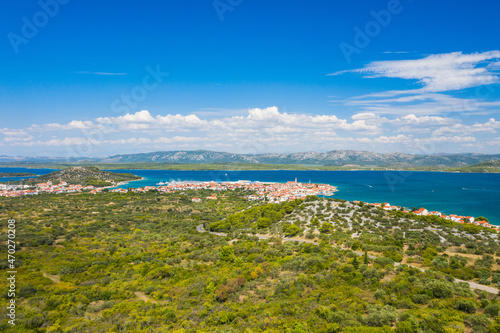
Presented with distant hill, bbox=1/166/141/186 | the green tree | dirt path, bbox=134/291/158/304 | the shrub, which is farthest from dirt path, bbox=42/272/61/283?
distant hill, bbox=1/166/141/186

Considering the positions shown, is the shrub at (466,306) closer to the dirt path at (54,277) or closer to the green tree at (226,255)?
the green tree at (226,255)

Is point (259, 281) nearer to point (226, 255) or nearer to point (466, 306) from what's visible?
point (226, 255)

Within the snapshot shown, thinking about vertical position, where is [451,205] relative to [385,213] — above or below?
below

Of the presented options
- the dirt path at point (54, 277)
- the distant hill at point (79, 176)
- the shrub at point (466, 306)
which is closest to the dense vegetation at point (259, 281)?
the shrub at point (466, 306)

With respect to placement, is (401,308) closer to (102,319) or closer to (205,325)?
(205,325)

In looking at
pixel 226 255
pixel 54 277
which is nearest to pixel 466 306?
pixel 226 255

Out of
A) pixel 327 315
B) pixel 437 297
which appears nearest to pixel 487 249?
Answer: pixel 437 297

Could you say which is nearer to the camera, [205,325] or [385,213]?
[205,325]

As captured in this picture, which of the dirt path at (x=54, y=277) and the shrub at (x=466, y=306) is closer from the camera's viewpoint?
the shrub at (x=466, y=306)

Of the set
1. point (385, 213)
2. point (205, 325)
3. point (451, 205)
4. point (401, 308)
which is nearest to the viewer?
point (205, 325)
